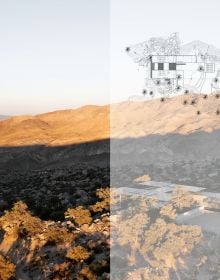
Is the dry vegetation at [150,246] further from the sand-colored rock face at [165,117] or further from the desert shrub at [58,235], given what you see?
the sand-colored rock face at [165,117]

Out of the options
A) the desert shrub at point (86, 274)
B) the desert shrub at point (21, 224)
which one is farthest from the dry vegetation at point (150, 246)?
the desert shrub at point (21, 224)

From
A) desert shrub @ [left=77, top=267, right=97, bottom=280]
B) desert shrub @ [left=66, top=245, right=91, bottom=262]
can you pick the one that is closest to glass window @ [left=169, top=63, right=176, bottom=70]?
desert shrub @ [left=66, top=245, right=91, bottom=262]

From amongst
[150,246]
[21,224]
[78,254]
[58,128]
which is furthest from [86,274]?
[58,128]

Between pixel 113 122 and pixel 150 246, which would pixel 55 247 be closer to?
pixel 150 246

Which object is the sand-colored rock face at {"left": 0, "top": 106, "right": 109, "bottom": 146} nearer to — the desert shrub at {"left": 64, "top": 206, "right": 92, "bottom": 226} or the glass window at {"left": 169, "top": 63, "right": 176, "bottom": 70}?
the glass window at {"left": 169, "top": 63, "right": 176, "bottom": 70}

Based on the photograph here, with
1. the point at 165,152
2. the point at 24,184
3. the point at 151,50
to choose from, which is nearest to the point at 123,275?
the point at 151,50

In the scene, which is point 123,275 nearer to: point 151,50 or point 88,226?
point 88,226
